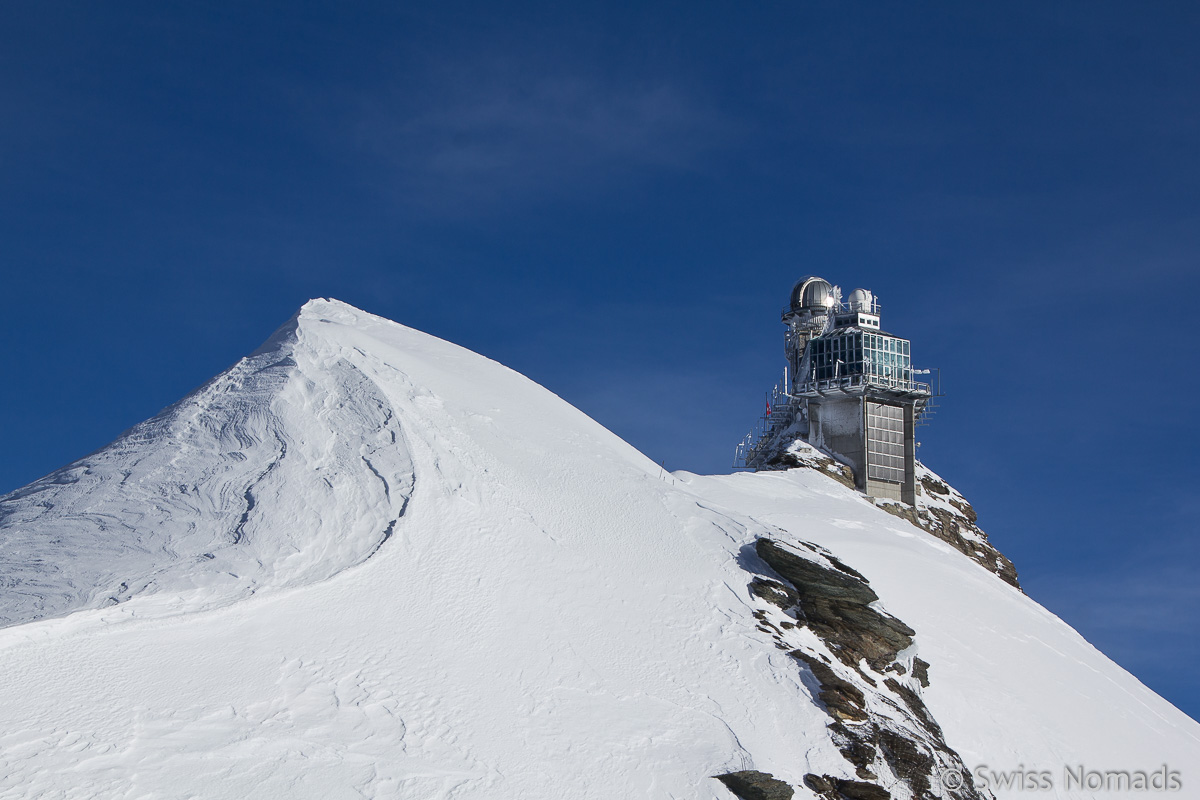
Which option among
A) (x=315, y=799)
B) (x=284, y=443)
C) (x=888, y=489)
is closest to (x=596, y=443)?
(x=284, y=443)

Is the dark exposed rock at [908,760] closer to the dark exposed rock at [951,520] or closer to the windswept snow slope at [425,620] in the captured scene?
the windswept snow slope at [425,620]

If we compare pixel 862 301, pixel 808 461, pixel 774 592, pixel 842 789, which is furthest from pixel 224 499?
pixel 862 301

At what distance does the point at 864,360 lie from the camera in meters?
68.3

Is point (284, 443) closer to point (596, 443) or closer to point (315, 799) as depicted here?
point (596, 443)

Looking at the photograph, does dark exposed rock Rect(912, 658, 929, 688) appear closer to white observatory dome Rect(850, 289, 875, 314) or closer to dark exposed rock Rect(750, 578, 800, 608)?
dark exposed rock Rect(750, 578, 800, 608)

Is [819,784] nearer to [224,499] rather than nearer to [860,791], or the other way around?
[860,791]

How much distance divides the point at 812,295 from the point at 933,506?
69.0ft

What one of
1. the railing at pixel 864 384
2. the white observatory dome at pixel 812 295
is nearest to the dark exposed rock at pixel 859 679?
the railing at pixel 864 384

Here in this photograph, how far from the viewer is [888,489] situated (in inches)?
2625

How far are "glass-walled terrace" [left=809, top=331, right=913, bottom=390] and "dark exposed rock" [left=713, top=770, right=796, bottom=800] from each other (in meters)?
53.7

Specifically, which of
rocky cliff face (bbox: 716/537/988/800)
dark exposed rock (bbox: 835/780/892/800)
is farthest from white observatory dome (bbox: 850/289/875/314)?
dark exposed rock (bbox: 835/780/892/800)

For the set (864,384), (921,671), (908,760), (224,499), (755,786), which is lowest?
(755,786)

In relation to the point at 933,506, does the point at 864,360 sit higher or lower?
higher

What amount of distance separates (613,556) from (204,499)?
8179mm
